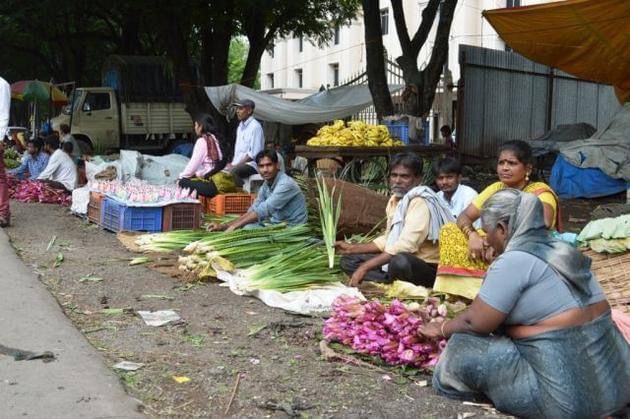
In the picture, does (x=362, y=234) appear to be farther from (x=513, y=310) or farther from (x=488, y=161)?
(x=488, y=161)

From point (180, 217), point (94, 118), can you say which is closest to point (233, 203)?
point (180, 217)

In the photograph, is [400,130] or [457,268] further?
[400,130]

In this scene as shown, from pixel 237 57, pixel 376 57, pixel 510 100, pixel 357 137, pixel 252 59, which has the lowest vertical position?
pixel 357 137


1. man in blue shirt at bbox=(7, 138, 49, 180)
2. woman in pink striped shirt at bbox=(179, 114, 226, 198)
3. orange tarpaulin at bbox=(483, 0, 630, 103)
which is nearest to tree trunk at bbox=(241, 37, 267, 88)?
man in blue shirt at bbox=(7, 138, 49, 180)

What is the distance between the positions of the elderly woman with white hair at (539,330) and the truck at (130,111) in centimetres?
1905

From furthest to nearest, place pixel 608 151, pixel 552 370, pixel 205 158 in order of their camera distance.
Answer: pixel 608 151, pixel 205 158, pixel 552 370

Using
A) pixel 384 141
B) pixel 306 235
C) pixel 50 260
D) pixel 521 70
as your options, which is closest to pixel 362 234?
pixel 306 235

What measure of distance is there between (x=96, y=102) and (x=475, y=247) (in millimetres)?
18821

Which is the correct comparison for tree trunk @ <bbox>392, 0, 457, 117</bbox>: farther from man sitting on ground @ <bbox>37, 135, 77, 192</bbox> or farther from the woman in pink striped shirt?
man sitting on ground @ <bbox>37, 135, 77, 192</bbox>

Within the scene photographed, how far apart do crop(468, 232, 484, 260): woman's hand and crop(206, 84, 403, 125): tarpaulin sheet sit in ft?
37.9

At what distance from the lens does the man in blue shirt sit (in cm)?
1377

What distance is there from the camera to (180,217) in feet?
28.1

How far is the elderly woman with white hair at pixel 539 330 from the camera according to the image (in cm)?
337

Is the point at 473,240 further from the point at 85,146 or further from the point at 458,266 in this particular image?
the point at 85,146
